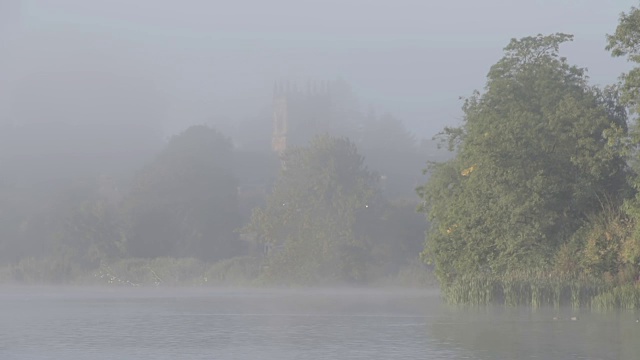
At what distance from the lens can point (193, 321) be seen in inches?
2101

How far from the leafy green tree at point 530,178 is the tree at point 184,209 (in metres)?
72.1

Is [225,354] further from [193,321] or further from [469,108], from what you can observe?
[469,108]

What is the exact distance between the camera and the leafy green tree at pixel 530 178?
59.9 meters

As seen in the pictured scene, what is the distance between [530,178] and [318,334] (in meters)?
21.0

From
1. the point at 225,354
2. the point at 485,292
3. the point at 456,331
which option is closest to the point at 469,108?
the point at 485,292

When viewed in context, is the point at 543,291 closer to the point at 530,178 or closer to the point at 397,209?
the point at 530,178

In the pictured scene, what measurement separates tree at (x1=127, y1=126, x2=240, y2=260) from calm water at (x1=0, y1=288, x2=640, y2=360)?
69.4 meters

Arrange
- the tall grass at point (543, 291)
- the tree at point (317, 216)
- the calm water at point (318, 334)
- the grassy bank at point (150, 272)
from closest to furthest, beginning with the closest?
the calm water at point (318, 334), the tall grass at point (543, 291), the tree at point (317, 216), the grassy bank at point (150, 272)

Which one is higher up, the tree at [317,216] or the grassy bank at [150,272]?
the tree at [317,216]

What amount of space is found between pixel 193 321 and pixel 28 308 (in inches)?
721

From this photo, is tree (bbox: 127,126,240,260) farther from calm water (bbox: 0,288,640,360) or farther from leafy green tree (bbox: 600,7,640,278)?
leafy green tree (bbox: 600,7,640,278)

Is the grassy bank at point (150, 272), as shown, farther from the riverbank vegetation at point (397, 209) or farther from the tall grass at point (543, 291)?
the tall grass at point (543, 291)

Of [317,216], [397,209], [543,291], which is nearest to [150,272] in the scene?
[317,216]

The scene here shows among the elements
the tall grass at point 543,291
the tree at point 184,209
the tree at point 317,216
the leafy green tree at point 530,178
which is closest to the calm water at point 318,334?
the tall grass at point 543,291
